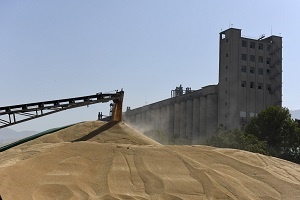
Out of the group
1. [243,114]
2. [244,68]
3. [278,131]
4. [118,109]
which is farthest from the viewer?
[244,68]

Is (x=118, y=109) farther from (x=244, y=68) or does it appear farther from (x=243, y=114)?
(x=244, y=68)

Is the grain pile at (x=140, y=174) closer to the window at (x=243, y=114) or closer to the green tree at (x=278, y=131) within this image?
the green tree at (x=278, y=131)

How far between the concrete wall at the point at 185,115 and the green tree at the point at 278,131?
18.1 m

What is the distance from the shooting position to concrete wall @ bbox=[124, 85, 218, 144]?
66750mm

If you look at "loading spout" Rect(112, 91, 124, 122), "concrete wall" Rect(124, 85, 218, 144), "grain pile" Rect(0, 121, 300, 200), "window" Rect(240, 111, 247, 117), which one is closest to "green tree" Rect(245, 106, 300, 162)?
"concrete wall" Rect(124, 85, 218, 144)

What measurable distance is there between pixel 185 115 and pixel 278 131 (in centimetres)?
3055

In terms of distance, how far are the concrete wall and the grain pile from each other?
149 feet

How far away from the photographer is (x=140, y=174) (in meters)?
12.5

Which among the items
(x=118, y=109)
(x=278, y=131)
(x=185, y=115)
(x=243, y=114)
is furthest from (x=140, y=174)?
(x=185, y=115)

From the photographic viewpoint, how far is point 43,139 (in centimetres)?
1806

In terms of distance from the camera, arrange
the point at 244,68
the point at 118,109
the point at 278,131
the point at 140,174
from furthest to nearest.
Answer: the point at 244,68 → the point at 278,131 → the point at 118,109 → the point at 140,174

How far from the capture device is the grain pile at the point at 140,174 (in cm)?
1129

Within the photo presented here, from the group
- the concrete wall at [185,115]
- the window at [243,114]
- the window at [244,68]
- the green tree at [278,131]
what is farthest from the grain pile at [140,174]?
the window at [244,68]

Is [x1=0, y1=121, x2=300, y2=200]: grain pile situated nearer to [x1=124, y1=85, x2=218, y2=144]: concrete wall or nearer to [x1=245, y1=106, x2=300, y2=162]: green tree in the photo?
[x1=245, y1=106, x2=300, y2=162]: green tree
